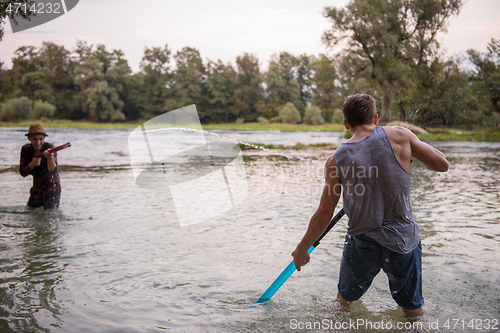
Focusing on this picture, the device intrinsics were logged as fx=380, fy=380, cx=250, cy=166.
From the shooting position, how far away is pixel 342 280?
327 cm

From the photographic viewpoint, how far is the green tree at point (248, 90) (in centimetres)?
8450

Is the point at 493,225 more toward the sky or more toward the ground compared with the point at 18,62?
more toward the ground

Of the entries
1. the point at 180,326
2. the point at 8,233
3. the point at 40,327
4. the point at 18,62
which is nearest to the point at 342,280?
the point at 180,326

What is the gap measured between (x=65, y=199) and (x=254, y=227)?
5.27m

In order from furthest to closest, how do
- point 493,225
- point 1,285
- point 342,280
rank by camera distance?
point 493,225 → point 1,285 → point 342,280

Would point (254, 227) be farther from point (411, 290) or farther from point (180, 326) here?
point (411, 290)

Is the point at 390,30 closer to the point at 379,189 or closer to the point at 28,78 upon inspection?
the point at 379,189

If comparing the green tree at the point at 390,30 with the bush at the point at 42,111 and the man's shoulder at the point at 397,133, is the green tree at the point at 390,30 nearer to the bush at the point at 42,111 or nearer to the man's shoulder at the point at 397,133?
the man's shoulder at the point at 397,133

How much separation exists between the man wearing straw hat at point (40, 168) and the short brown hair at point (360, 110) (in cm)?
607

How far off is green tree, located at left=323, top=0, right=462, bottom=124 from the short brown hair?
109 ft

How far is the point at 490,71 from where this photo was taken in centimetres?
3500

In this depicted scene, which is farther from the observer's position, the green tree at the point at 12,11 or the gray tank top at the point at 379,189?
the green tree at the point at 12,11

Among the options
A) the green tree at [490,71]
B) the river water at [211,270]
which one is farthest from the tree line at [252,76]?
the river water at [211,270]

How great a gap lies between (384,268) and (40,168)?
6.87m
